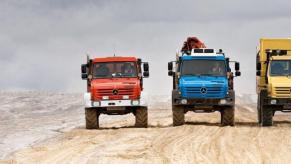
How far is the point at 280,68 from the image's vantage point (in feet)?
84.7

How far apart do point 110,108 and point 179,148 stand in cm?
870

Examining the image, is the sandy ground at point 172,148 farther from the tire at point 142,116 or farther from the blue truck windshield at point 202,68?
the blue truck windshield at point 202,68

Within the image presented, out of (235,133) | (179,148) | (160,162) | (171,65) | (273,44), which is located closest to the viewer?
(160,162)

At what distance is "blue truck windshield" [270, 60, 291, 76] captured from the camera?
25719 mm

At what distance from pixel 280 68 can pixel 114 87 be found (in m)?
6.10

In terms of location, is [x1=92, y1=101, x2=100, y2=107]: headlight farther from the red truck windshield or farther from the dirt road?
the dirt road

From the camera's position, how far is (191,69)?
1011 inches

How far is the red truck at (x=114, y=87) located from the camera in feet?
82.5

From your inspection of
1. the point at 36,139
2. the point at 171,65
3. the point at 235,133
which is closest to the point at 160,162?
the point at 235,133

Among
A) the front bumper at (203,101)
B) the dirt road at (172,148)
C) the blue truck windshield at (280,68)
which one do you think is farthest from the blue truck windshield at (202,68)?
the dirt road at (172,148)

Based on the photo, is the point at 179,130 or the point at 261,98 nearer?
the point at 179,130

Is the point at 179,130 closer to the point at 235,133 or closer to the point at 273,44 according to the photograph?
the point at 235,133

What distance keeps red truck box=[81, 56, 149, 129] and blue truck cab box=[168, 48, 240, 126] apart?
1.23 metres

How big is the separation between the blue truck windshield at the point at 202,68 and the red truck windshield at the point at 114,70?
1834mm
